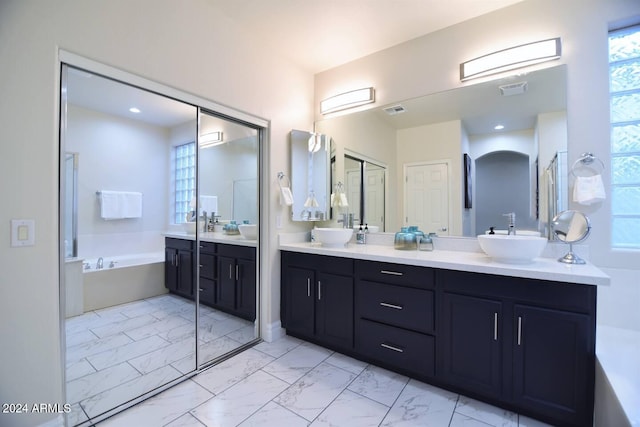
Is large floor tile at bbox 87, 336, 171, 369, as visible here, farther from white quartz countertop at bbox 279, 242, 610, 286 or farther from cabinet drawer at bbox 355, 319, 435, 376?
cabinet drawer at bbox 355, 319, 435, 376

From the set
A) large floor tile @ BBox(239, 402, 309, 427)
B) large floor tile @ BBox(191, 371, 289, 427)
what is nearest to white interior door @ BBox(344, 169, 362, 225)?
A: large floor tile @ BBox(191, 371, 289, 427)

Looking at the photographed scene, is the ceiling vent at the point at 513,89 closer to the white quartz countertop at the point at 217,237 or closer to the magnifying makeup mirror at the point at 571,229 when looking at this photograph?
the magnifying makeup mirror at the point at 571,229

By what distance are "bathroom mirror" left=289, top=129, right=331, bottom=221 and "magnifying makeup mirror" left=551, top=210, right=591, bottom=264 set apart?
1911mm

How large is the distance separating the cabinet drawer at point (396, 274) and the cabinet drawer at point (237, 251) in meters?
1.06

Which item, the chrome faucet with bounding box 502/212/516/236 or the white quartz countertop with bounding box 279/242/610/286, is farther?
the chrome faucet with bounding box 502/212/516/236

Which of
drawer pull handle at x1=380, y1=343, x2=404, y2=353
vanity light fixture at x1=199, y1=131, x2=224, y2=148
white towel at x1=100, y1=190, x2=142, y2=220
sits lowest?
drawer pull handle at x1=380, y1=343, x2=404, y2=353

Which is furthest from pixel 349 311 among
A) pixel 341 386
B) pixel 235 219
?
pixel 235 219

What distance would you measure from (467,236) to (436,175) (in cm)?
57

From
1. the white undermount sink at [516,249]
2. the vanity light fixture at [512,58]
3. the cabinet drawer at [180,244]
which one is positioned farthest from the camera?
the cabinet drawer at [180,244]

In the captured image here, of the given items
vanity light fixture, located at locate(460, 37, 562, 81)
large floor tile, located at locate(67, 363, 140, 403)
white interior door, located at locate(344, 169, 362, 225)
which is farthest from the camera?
white interior door, located at locate(344, 169, 362, 225)

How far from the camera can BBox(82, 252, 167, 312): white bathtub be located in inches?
68.6

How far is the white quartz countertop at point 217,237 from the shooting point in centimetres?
218

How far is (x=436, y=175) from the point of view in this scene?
2.42 meters

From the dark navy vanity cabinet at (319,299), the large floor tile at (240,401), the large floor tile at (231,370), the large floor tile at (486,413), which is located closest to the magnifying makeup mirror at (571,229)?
the large floor tile at (486,413)
